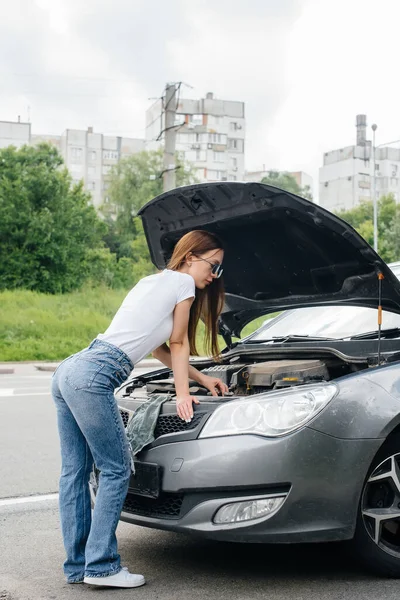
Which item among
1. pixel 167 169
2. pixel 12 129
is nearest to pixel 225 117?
pixel 12 129

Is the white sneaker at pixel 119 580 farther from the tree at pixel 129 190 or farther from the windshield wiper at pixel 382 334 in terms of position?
the tree at pixel 129 190

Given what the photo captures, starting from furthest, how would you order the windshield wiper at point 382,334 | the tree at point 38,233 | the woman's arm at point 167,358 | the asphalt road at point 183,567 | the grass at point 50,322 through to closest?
the tree at point 38,233, the grass at point 50,322, the windshield wiper at point 382,334, the woman's arm at point 167,358, the asphalt road at point 183,567

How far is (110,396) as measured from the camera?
144 inches

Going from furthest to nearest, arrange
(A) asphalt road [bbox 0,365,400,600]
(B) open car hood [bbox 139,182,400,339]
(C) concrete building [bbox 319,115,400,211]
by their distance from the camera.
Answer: (C) concrete building [bbox 319,115,400,211] < (B) open car hood [bbox 139,182,400,339] < (A) asphalt road [bbox 0,365,400,600]

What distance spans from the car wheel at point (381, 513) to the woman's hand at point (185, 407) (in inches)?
31.9

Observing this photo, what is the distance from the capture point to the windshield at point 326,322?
4.96 meters

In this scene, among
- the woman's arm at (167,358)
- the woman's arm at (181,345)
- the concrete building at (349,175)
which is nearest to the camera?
the woman's arm at (181,345)

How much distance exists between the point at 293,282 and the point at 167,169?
17411mm

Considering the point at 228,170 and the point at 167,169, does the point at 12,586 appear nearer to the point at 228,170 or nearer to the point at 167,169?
the point at 167,169

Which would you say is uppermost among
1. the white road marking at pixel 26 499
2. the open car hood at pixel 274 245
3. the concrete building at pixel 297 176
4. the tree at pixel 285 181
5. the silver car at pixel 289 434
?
the concrete building at pixel 297 176

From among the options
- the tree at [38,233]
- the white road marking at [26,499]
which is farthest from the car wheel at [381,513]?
the tree at [38,233]

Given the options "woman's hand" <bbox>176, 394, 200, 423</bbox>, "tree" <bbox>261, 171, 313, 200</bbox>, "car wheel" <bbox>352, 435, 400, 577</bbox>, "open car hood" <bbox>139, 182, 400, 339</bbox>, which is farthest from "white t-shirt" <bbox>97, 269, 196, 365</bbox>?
"tree" <bbox>261, 171, 313, 200</bbox>

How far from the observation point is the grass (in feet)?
70.5

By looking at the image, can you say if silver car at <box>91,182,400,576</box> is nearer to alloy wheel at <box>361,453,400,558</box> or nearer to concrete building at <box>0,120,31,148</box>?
alloy wheel at <box>361,453,400,558</box>
